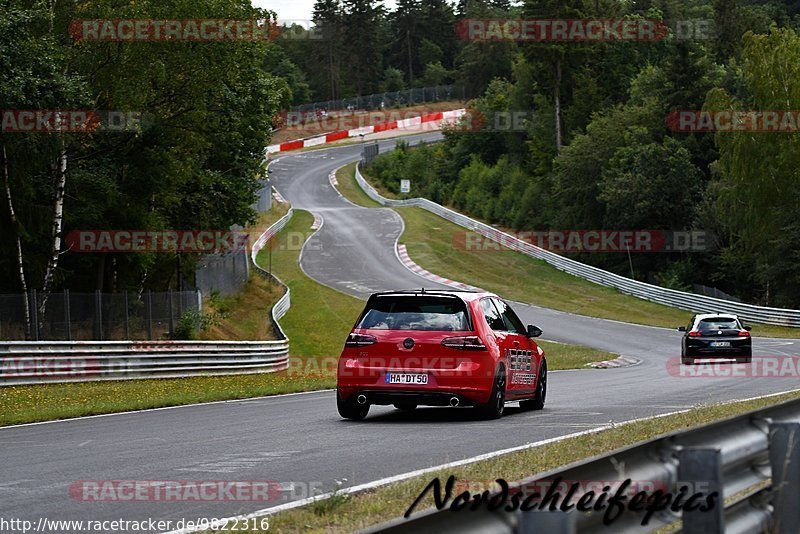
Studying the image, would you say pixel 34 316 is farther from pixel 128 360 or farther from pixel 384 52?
pixel 384 52

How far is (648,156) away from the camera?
70.9m

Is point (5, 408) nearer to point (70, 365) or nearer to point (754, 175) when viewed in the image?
point (70, 365)

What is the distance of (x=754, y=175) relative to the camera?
60.8 meters

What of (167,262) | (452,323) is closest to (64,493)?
(452,323)

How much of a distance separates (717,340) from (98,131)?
1736 centimetres

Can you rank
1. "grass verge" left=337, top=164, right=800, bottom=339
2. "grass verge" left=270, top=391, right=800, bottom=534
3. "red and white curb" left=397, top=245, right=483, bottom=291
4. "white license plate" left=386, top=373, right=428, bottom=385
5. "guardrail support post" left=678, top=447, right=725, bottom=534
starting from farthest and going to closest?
"red and white curb" left=397, top=245, right=483, bottom=291 → "grass verge" left=337, top=164, right=800, bottom=339 → "white license plate" left=386, top=373, right=428, bottom=385 → "grass verge" left=270, top=391, right=800, bottom=534 → "guardrail support post" left=678, top=447, right=725, bottom=534

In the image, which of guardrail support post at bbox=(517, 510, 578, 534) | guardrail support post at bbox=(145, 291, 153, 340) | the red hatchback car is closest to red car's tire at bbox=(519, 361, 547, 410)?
the red hatchback car

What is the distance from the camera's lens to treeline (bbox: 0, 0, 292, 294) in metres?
28.7

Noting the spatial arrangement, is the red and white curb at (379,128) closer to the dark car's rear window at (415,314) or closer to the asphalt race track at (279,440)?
the asphalt race track at (279,440)

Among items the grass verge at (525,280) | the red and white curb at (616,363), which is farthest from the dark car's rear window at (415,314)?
the grass verge at (525,280)

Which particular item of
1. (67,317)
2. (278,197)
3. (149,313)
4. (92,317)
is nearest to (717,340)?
(149,313)

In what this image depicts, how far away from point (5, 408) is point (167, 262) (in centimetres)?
2213

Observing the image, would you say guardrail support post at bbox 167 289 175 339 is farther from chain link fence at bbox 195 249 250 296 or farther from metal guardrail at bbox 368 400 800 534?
metal guardrail at bbox 368 400 800 534

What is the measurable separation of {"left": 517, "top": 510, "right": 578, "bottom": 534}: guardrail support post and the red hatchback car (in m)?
10.5
